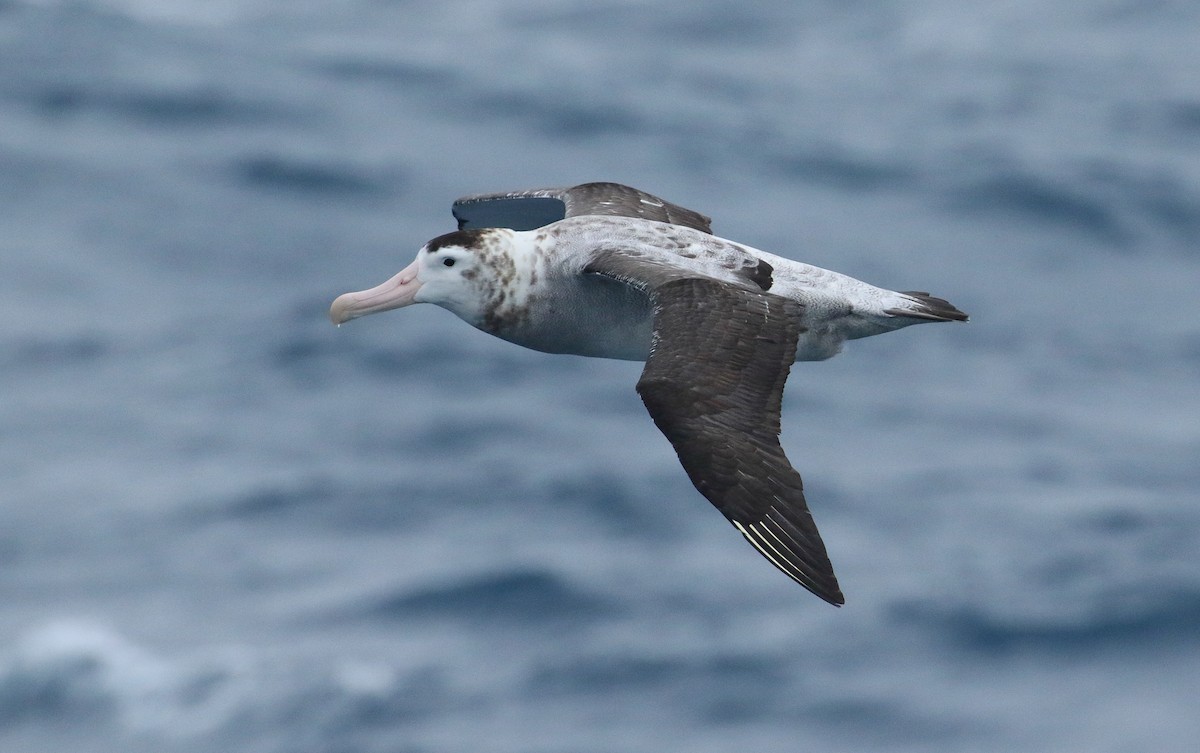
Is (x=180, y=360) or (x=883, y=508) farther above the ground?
(x=180, y=360)

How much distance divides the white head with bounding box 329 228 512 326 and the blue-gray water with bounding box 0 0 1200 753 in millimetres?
13442

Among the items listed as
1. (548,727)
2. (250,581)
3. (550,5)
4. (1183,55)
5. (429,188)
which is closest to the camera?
(548,727)

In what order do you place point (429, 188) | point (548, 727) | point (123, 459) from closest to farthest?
point (548, 727) < point (123, 459) < point (429, 188)

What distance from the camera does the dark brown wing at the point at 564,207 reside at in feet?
42.1

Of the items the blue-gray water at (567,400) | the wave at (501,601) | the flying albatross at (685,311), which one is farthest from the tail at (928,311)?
the wave at (501,601)

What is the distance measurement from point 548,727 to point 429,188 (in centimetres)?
1017

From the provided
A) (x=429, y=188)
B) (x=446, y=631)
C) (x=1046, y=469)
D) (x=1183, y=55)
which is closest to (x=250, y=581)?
(x=446, y=631)

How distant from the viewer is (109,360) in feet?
98.1

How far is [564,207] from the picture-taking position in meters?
13.5

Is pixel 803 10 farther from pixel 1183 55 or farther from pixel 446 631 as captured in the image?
pixel 446 631

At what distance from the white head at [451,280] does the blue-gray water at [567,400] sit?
1344 centimetres

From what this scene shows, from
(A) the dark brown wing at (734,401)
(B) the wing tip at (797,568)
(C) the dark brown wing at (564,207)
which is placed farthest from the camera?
(C) the dark brown wing at (564,207)

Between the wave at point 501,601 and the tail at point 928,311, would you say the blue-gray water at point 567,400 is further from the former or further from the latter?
the tail at point 928,311

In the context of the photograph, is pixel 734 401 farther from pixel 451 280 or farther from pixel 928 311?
pixel 451 280
